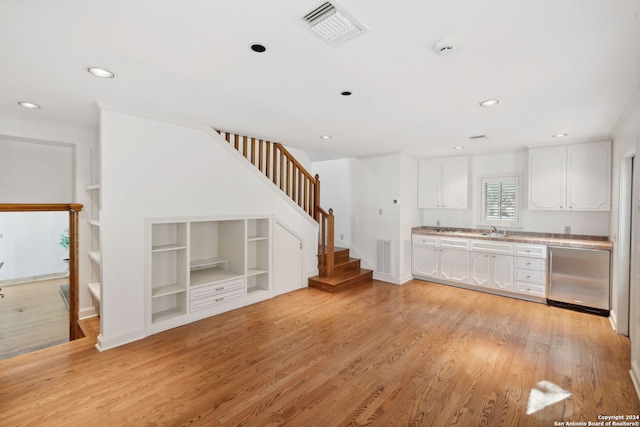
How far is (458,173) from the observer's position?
5590 millimetres

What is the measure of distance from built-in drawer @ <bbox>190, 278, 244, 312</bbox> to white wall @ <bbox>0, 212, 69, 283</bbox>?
7.79 feet

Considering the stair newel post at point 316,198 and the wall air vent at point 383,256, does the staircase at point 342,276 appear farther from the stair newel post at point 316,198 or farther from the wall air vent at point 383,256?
the stair newel post at point 316,198

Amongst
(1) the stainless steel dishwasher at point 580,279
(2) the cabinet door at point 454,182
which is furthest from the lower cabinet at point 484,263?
(2) the cabinet door at point 454,182

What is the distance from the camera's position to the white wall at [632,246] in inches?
97.8

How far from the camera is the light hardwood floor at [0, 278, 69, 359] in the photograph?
3.87 meters

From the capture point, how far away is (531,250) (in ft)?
14.9

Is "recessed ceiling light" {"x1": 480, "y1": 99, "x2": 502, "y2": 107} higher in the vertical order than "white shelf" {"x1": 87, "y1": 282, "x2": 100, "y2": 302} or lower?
higher

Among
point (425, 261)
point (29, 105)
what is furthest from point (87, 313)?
point (425, 261)

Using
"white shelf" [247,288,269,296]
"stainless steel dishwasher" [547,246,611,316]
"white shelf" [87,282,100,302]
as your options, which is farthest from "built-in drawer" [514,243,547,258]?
"white shelf" [87,282,100,302]

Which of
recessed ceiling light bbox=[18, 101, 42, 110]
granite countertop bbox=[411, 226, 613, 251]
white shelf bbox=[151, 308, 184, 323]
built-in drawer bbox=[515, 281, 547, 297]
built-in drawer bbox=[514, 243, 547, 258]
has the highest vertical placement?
recessed ceiling light bbox=[18, 101, 42, 110]

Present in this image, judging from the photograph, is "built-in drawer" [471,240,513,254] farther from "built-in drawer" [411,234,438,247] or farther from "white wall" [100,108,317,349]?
"white wall" [100,108,317,349]

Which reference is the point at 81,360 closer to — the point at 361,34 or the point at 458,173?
the point at 361,34

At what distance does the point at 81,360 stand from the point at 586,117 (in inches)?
229

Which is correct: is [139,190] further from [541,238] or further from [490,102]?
[541,238]
